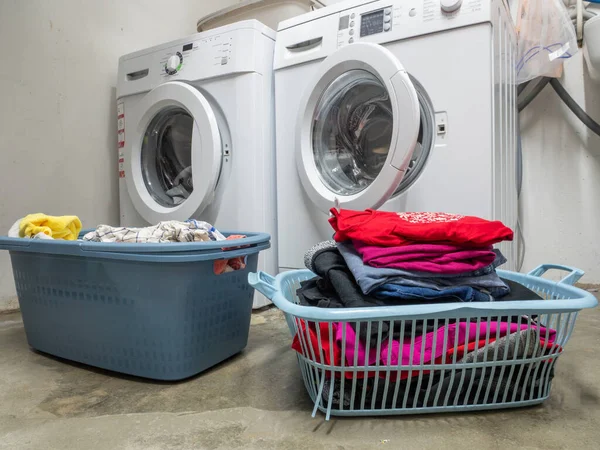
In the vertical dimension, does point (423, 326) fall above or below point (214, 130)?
below

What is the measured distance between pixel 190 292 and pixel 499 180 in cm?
80

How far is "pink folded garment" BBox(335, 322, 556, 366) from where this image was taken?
0.60 m

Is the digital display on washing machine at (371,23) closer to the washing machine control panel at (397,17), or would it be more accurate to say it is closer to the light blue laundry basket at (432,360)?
the washing machine control panel at (397,17)

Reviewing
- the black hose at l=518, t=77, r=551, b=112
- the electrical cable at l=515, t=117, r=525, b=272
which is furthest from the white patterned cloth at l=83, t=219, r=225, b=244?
the black hose at l=518, t=77, r=551, b=112

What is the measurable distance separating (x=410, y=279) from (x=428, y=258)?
4 centimetres

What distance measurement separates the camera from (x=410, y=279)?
0.64m

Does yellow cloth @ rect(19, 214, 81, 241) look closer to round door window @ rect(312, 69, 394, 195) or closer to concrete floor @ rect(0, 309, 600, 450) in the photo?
concrete floor @ rect(0, 309, 600, 450)

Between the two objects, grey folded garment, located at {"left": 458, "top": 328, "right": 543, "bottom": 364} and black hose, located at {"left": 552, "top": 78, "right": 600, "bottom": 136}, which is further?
black hose, located at {"left": 552, "top": 78, "right": 600, "bottom": 136}

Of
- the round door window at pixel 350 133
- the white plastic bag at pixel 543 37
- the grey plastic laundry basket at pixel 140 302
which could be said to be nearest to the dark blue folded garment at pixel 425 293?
the grey plastic laundry basket at pixel 140 302

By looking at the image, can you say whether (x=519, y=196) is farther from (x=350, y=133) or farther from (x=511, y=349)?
(x=511, y=349)

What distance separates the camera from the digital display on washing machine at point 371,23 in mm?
1173

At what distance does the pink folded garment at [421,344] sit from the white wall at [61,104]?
4.20 ft

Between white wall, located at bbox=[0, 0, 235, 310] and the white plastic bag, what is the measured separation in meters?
1.42

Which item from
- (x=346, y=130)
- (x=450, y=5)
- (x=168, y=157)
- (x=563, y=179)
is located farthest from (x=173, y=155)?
(x=563, y=179)
